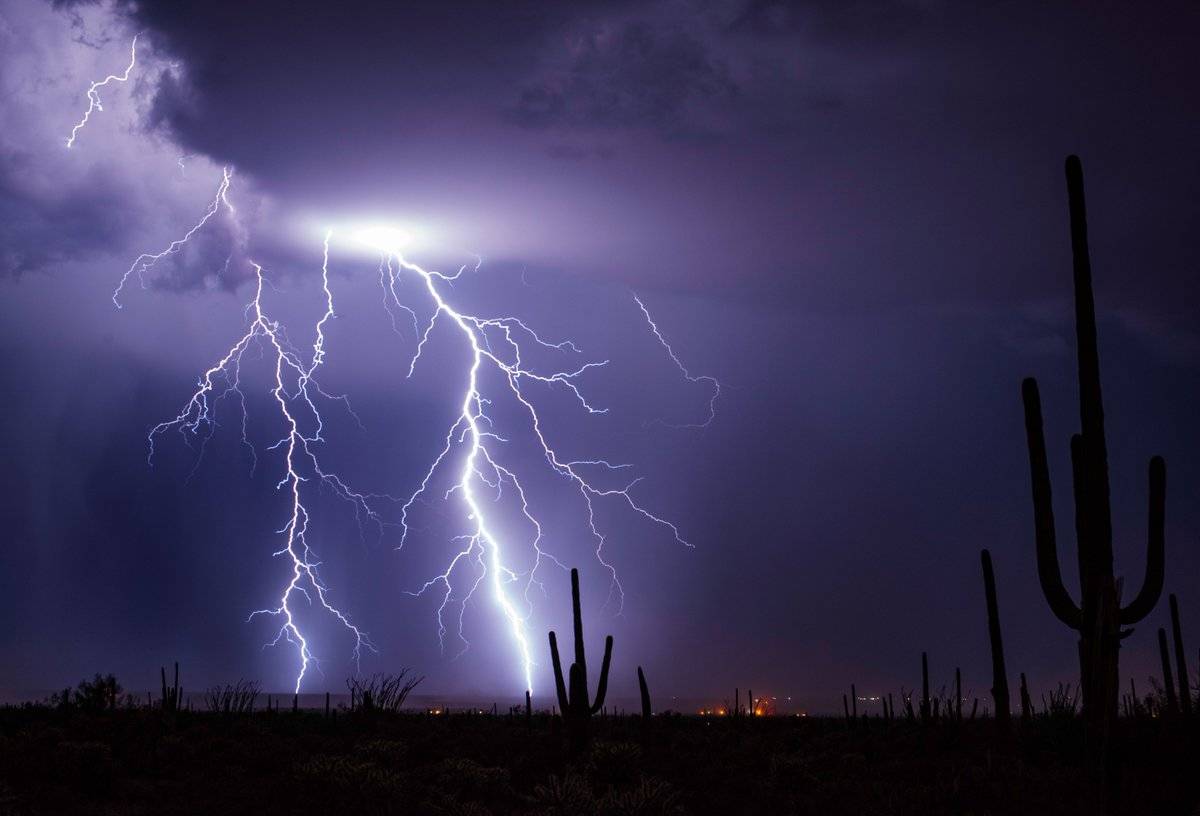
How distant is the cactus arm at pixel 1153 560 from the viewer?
11.2m

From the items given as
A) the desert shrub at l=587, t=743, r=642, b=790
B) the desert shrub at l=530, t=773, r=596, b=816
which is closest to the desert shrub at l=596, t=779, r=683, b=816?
the desert shrub at l=530, t=773, r=596, b=816

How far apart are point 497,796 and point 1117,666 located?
35.9 feet

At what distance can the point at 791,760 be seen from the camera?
1961 centimetres

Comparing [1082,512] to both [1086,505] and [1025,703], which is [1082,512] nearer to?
[1086,505]

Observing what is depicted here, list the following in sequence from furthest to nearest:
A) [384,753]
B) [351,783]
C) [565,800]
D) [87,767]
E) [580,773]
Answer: [384,753], [580,773], [87,767], [351,783], [565,800]

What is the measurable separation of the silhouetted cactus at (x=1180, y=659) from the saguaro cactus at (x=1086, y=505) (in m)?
9.97

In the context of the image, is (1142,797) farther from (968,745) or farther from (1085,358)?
(968,745)

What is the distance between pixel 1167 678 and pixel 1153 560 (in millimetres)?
14997

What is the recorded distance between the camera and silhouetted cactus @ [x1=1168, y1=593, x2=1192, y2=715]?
68.9 ft

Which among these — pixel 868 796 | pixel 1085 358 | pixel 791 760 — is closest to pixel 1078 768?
pixel 868 796

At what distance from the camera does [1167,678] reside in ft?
78.6

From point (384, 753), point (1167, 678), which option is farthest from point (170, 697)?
point (1167, 678)

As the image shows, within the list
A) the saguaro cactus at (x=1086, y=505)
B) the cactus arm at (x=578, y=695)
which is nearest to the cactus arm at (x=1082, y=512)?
the saguaro cactus at (x=1086, y=505)

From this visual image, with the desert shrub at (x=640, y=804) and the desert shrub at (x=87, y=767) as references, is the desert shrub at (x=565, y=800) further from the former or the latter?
the desert shrub at (x=87, y=767)
